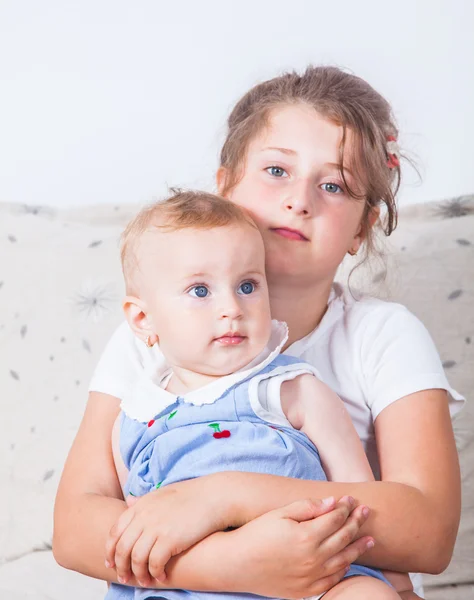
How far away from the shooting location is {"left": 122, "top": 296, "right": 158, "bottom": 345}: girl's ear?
134 centimetres

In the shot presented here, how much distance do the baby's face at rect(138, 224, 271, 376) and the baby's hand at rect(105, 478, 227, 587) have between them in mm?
186

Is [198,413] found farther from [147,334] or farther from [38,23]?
[38,23]

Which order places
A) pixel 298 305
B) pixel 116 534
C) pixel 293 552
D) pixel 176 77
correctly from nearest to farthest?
pixel 293 552 < pixel 116 534 < pixel 298 305 < pixel 176 77

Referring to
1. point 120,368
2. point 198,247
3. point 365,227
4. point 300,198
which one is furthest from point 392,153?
point 120,368

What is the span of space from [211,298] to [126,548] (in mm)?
350

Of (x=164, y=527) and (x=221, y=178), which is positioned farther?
(x=221, y=178)

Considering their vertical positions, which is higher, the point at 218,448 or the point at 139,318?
the point at 139,318

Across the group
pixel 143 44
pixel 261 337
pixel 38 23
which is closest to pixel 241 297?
pixel 261 337

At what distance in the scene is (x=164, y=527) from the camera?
45.5 inches

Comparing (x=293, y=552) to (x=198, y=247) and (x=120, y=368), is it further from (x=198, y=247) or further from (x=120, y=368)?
(x=120, y=368)

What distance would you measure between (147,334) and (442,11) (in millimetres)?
1335

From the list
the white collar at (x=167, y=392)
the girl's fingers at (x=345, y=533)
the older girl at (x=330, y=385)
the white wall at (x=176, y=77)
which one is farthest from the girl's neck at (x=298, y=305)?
the white wall at (x=176, y=77)

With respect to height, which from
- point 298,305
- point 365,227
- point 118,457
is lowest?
point 118,457

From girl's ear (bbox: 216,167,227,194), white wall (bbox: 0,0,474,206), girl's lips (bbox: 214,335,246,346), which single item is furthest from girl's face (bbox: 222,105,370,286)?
white wall (bbox: 0,0,474,206)
